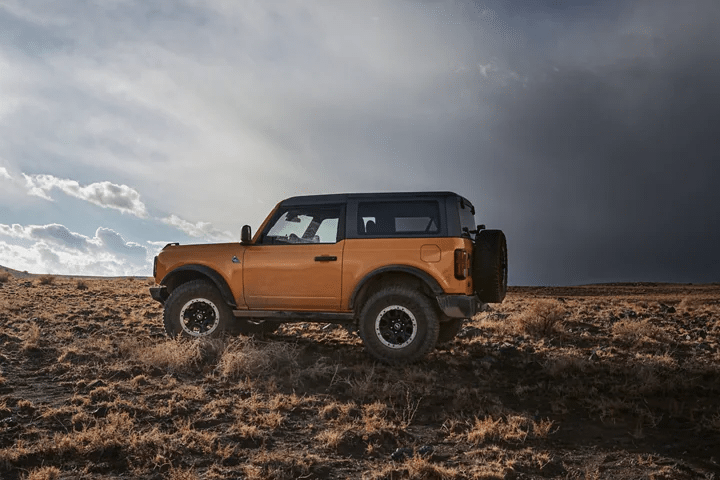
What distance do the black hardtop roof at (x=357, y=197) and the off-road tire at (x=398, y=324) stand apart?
4.27 ft

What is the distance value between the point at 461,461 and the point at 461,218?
12.5 ft

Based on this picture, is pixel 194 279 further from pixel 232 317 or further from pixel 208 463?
pixel 208 463

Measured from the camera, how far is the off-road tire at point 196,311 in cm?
810

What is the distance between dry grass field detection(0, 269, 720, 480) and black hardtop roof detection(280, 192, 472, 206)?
228cm

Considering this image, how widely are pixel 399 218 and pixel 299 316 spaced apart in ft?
6.75

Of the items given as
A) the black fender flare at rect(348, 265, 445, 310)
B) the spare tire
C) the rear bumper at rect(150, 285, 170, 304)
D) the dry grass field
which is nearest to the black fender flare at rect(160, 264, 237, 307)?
the rear bumper at rect(150, 285, 170, 304)

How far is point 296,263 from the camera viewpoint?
754 cm

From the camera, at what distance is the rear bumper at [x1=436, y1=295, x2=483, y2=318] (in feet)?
22.3

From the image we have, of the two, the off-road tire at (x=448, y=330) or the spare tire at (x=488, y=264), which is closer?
the spare tire at (x=488, y=264)

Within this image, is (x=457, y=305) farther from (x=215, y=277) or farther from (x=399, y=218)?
(x=215, y=277)

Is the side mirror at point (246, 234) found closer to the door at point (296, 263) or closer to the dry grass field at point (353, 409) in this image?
the door at point (296, 263)

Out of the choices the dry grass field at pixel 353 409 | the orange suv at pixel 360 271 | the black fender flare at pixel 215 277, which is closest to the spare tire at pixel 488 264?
the orange suv at pixel 360 271

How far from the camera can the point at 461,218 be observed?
7.25 meters

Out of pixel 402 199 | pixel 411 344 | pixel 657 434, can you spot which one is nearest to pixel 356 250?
pixel 402 199
